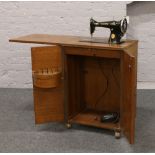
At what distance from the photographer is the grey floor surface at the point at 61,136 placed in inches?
112

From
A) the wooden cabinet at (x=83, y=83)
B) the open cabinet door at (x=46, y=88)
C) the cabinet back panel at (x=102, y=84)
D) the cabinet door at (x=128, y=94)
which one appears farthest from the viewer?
the cabinet back panel at (x=102, y=84)

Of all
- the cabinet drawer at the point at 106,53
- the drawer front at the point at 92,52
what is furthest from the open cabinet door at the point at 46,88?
the cabinet drawer at the point at 106,53

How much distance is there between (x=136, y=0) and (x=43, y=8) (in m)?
1.08

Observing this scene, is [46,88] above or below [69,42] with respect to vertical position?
below

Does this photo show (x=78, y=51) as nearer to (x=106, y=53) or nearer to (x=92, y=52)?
(x=92, y=52)

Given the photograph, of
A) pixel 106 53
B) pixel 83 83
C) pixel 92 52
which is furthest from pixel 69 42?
pixel 83 83

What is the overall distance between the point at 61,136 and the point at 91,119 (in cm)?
33

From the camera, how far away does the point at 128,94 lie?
2.68m

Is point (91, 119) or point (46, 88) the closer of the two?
point (46, 88)

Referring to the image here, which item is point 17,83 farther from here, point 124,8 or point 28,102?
point 124,8

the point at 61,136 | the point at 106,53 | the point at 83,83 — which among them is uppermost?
the point at 106,53

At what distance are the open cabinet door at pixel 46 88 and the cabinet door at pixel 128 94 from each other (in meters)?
0.56

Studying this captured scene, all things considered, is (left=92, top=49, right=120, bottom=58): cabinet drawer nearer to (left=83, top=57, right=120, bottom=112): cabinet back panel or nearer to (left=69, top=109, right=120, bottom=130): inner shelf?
(left=83, top=57, right=120, bottom=112): cabinet back panel

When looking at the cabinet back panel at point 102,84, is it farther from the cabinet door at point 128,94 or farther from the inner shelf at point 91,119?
the cabinet door at point 128,94
